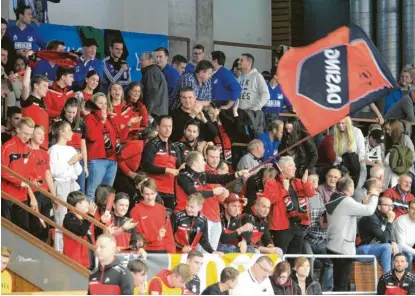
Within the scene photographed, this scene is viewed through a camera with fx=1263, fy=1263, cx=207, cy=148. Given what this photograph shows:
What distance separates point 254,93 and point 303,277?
14.4 ft

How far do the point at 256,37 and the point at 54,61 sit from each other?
8.23m

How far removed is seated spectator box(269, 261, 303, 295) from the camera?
14781 mm

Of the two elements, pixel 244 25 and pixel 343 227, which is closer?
pixel 343 227

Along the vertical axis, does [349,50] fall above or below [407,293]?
above

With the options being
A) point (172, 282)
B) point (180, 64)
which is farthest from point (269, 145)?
point (172, 282)

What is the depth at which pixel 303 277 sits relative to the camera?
15.4 m

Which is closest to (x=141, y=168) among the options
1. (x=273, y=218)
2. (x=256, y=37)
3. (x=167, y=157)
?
(x=167, y=157)

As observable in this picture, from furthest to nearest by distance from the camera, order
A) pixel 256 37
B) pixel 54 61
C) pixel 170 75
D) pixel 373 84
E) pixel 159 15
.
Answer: pixel 256 37 < pixel 159 15 < pixel 170 75 < pixel 54 61 < pixel 373 84

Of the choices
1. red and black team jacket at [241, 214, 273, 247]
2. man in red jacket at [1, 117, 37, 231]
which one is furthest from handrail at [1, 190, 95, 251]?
red and black team jacket at [241, 214, 273, 247]

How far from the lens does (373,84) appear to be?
14133 millimetres

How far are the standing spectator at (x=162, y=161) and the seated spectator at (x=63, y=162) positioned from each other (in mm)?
A: 922

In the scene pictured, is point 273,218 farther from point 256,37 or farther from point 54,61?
point 256,37

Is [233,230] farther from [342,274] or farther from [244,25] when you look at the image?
[244,25]

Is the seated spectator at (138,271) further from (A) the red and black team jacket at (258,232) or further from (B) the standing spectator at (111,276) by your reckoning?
(A) the red and black team jacket at (258,232)
